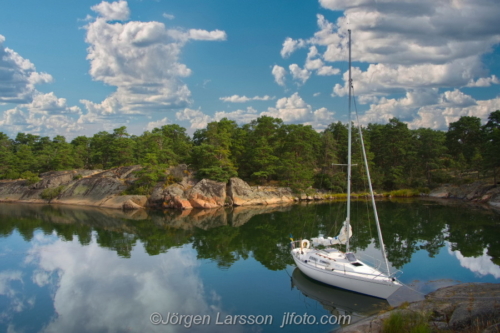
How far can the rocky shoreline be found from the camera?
5012cm

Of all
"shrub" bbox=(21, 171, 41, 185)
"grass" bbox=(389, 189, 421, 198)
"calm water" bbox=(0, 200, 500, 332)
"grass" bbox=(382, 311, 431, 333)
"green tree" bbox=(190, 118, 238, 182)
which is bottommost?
"grass" bbox=(389, 189, 421, 198)

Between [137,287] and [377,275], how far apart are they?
42.8 ft

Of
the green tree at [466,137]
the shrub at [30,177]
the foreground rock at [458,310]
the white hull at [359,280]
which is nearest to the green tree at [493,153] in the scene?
the green tree at [466,137]

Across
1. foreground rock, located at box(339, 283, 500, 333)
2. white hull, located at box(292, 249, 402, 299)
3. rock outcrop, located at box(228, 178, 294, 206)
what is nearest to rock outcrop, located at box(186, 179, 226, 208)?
rock outcrop, located at box(228, 178, 294, 206)

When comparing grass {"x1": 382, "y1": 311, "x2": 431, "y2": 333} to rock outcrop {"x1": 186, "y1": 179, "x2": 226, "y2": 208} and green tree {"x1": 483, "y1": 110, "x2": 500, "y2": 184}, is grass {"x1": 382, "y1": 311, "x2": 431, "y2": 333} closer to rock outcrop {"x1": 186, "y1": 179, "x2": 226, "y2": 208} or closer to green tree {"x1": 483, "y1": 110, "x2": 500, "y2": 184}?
rock outcrop {"x1": 186, "y1": 179, "x2": 226, "y2": 208}

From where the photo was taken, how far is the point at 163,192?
50.5 m

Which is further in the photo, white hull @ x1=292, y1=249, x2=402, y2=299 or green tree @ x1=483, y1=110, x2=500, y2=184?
green tree @ x1=483, y1=110, x2=500, y2=184

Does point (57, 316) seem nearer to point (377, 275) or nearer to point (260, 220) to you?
point (377, 275)

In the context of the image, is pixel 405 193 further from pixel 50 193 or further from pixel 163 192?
pixel 50 193

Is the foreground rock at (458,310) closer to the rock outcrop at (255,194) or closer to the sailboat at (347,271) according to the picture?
the sailboat at (347,271)

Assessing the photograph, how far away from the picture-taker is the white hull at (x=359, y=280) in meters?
17.1

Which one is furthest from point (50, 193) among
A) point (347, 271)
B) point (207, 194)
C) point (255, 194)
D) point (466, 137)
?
point (466, 137)

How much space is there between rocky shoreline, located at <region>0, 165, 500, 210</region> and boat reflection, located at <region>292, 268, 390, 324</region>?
102ft

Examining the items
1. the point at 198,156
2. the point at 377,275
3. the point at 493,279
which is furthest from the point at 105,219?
the point at 493,279
